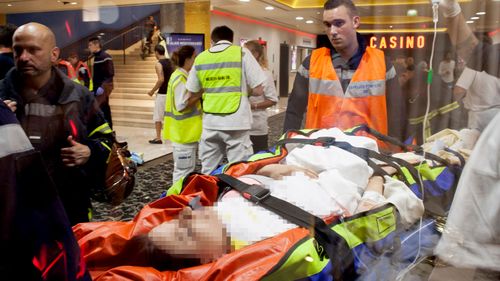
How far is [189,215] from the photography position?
3.60 ft

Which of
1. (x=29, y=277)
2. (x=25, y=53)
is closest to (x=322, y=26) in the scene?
(x=25, y=53)

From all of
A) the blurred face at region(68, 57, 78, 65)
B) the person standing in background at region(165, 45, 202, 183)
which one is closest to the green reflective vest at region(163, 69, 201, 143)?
the person standing in background at region(165, 45, 202, 183)

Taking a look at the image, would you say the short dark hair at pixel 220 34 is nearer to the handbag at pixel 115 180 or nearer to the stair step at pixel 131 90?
the handbag at pixel 115 180

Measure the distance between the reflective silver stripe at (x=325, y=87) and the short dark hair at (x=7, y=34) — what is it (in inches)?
50.5

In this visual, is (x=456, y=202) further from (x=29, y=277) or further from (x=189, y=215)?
(x=29, y=277)

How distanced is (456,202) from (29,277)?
0.91 metres

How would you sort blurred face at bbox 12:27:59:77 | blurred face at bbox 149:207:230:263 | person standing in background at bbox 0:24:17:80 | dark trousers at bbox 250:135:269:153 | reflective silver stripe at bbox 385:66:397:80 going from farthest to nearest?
dark trousers at bbox 250:135:269:153 < reflective silver stripe at bbox 385:66:397:80 < person standing in background at bbox 0:24:17:80 < blurred face at bbox 12:27:59:77 < blurred face at bbox 149:207:230:263

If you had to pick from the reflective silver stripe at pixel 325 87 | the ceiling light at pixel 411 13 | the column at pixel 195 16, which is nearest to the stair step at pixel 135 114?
the column at pixel 195 16

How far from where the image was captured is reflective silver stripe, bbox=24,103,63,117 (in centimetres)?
123

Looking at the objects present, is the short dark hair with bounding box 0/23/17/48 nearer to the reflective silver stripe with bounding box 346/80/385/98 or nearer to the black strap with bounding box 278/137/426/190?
the black strap with bounding box 278/137/426/190

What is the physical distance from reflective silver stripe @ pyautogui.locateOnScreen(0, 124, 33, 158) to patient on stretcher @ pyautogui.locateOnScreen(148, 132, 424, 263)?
0.55 metres

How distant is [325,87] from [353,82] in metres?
0.14

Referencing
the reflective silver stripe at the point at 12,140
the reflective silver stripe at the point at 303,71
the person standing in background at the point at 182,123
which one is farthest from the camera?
the person standing in background at the point at 182,123

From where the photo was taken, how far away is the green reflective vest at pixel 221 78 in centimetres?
264
